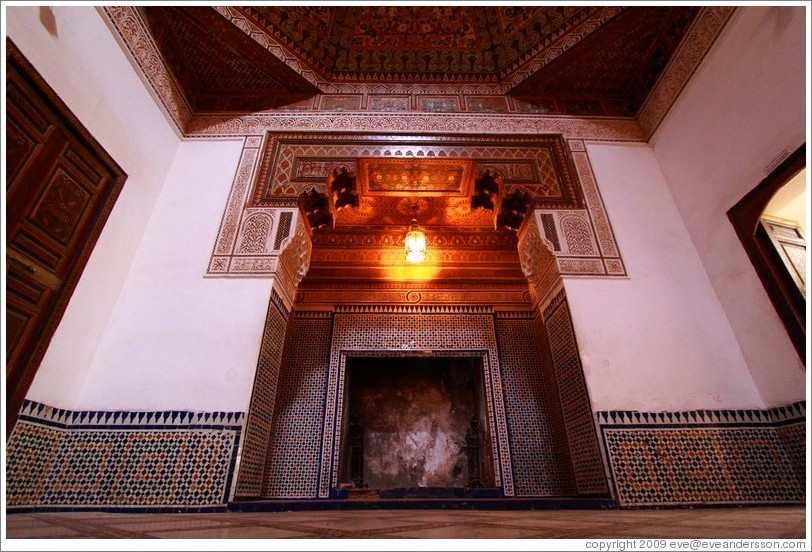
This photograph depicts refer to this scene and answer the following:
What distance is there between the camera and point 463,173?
3.26 m

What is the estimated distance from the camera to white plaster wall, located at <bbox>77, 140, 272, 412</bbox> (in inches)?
85.0

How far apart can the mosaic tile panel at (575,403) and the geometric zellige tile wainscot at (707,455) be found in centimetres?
12

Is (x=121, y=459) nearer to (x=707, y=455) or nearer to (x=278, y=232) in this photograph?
(x=278, y=232)

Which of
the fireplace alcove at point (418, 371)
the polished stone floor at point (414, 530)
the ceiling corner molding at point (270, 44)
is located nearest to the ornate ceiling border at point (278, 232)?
the fireplace alcove at point (418, 371)

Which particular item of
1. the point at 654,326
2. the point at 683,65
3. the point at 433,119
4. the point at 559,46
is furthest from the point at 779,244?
the point at 433,119

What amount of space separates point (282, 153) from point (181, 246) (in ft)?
3.57

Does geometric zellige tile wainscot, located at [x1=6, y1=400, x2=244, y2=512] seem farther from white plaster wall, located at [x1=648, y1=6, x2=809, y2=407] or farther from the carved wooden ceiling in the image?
white plaster wall, located at [x1=648, y1=6, x2=809, y2=407]

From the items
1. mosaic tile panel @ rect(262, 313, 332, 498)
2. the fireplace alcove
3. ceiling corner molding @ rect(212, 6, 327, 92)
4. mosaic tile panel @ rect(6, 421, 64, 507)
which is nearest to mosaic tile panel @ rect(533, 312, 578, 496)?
Result: the fireplace alcove

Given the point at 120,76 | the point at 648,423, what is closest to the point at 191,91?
the point at 120,76

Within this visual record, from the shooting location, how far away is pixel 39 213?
6.27 feet

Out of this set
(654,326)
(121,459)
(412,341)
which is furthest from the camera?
(412,341)

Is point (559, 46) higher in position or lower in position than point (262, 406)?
higher

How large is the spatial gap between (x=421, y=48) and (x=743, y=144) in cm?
266

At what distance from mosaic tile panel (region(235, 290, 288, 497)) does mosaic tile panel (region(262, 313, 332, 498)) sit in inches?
39.2
